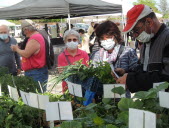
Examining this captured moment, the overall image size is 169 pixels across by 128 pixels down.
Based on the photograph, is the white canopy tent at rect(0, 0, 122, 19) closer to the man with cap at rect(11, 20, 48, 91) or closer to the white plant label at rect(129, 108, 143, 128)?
the man with cap at rect(11, 20, 48, 91)

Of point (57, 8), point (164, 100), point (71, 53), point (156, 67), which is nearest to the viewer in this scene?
point (164, 100)

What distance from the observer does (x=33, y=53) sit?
11.1 feet

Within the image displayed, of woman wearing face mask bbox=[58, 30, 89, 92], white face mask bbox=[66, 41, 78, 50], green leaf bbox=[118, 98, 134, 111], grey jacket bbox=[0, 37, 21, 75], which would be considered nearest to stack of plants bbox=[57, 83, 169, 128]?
green leaf bbox=[118, 98, 134, 111]

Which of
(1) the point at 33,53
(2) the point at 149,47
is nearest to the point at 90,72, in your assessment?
(2) the point at 149,47

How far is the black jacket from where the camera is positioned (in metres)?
1.74

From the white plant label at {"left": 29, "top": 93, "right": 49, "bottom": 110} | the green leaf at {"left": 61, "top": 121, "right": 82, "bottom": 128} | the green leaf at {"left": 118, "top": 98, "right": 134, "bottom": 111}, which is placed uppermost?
the green leaf at {"left": 118, "top": 98, "right": 134, "bottom": 111}

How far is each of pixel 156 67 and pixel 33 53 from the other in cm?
193

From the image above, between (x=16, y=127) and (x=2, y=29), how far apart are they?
9.37 feet

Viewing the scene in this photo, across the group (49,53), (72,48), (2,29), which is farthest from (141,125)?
(2,29)

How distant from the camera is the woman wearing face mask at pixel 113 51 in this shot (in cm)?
246

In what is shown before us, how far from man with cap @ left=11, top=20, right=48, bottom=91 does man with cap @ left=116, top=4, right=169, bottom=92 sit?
67.2 inches

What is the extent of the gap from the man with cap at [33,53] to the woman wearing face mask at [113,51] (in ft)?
3.30

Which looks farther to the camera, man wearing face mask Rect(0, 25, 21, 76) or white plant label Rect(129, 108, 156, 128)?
man wearing face mask Rect(0, 25, 21, 76)

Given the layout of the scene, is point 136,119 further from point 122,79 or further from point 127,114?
point 122,79
